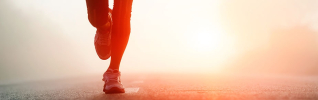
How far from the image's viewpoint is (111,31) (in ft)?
7.60

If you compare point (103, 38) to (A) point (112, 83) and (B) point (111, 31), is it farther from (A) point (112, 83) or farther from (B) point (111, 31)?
(A) point (112, 83)

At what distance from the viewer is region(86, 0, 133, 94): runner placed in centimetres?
211

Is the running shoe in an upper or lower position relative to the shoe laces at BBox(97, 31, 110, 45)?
lower

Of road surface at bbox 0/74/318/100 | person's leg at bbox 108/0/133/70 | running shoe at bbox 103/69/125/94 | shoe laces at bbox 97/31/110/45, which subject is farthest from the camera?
shoe laces at bbox 97/31/110/45

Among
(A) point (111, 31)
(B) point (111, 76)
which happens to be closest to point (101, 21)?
(A) point (111, 31)

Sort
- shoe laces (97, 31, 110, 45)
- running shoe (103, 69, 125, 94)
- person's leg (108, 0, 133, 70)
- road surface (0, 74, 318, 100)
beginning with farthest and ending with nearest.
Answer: shoe laces (97, 31, 110, 45) → person's leg (108, 0, 133, 70) → running shoe (103, 69, 125, 94) → road surface (0, 74, 318, 100)

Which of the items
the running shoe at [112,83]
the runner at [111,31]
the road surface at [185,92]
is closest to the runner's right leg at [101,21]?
the runner at [111,31]

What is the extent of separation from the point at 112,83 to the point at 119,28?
420 mm

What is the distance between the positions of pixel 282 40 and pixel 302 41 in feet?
3.74

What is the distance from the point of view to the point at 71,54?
46.8ft

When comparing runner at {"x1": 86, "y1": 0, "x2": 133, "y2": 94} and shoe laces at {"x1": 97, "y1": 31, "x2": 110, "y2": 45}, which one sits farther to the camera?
shoe laces at {"x1": 97, "y1": 31, "x2": 110, "y2": 45}

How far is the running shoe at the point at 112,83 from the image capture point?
2062 mm

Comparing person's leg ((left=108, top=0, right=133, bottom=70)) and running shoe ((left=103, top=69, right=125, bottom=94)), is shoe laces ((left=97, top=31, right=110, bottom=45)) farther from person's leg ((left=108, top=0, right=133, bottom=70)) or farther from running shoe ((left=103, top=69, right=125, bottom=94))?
running shoe ((left=103, top=69, right=125, bottom=94))

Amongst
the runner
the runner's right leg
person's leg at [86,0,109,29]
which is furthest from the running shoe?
person's leg at [86,0,109,29]
